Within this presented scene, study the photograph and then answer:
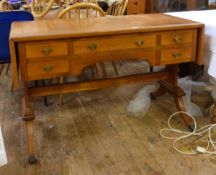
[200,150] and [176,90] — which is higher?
[176,90]

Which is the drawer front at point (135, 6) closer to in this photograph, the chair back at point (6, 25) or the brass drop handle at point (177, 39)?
the chair back at point (6, 25)

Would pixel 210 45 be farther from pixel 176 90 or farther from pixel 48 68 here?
pixel 48 68

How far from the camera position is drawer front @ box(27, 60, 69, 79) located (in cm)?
171

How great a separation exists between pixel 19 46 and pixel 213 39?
1.17m

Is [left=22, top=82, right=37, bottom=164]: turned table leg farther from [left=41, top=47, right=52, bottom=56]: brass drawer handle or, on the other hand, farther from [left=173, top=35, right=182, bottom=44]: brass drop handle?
[left=173, top=35, right=182, bottom=44]: brass drop handle

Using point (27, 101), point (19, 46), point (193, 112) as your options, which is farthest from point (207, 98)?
point (19, 46)

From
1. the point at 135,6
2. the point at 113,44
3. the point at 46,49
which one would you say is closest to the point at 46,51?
the point at 46,49

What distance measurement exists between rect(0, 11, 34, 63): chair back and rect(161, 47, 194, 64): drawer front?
4.17ft

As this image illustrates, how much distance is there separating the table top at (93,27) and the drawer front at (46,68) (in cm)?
15

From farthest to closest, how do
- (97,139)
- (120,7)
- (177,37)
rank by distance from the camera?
(120,7), (97,139), (177,37)

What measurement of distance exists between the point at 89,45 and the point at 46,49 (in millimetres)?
239

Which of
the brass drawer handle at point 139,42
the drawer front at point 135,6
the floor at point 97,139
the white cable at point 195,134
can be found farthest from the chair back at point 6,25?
the drawer front at point 135,6

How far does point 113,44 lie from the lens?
1802 mm

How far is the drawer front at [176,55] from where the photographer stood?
1.94m
